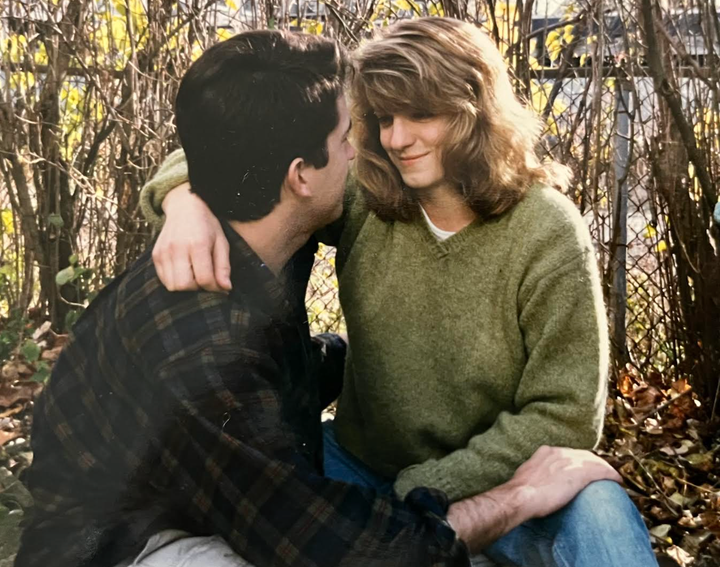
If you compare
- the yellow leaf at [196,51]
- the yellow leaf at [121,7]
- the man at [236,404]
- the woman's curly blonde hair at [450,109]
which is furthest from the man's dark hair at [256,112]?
the yellow leaf at [121,7]

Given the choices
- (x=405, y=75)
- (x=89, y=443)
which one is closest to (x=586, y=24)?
(x=405, y=75)

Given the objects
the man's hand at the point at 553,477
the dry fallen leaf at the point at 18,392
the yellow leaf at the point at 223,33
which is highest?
the yellow leaf at the point at 223,33

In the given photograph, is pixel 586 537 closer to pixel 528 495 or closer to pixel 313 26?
pixel 528 495

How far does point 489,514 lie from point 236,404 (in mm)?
543

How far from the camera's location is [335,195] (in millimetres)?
1900

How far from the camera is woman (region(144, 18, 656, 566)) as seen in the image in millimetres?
1920

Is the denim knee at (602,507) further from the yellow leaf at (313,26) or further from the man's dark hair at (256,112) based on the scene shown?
the yellow leaf at (313,26)

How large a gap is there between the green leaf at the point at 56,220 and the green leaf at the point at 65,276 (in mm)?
110

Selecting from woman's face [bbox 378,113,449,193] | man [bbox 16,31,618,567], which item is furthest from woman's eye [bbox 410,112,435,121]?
man [bbox 16,31,618,567]

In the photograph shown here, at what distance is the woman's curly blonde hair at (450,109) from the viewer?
190 centimetres

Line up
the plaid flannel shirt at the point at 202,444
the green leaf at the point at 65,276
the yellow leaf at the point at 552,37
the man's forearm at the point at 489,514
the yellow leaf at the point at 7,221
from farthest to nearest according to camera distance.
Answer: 1. the yellow leaf at the point at 552,37
2. the yellow leaf at the point at 7,221
3. the green leaf at the point at 65,276
4. the man's forearm at the point at 489,514
5. the plaid flannel shirt at the point at 202,444

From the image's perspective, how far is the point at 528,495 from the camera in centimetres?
191

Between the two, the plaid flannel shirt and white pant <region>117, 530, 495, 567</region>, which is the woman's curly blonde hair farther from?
white pant <region>117, 530, 495, 567</region>

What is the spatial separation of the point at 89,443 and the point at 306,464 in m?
0.43
